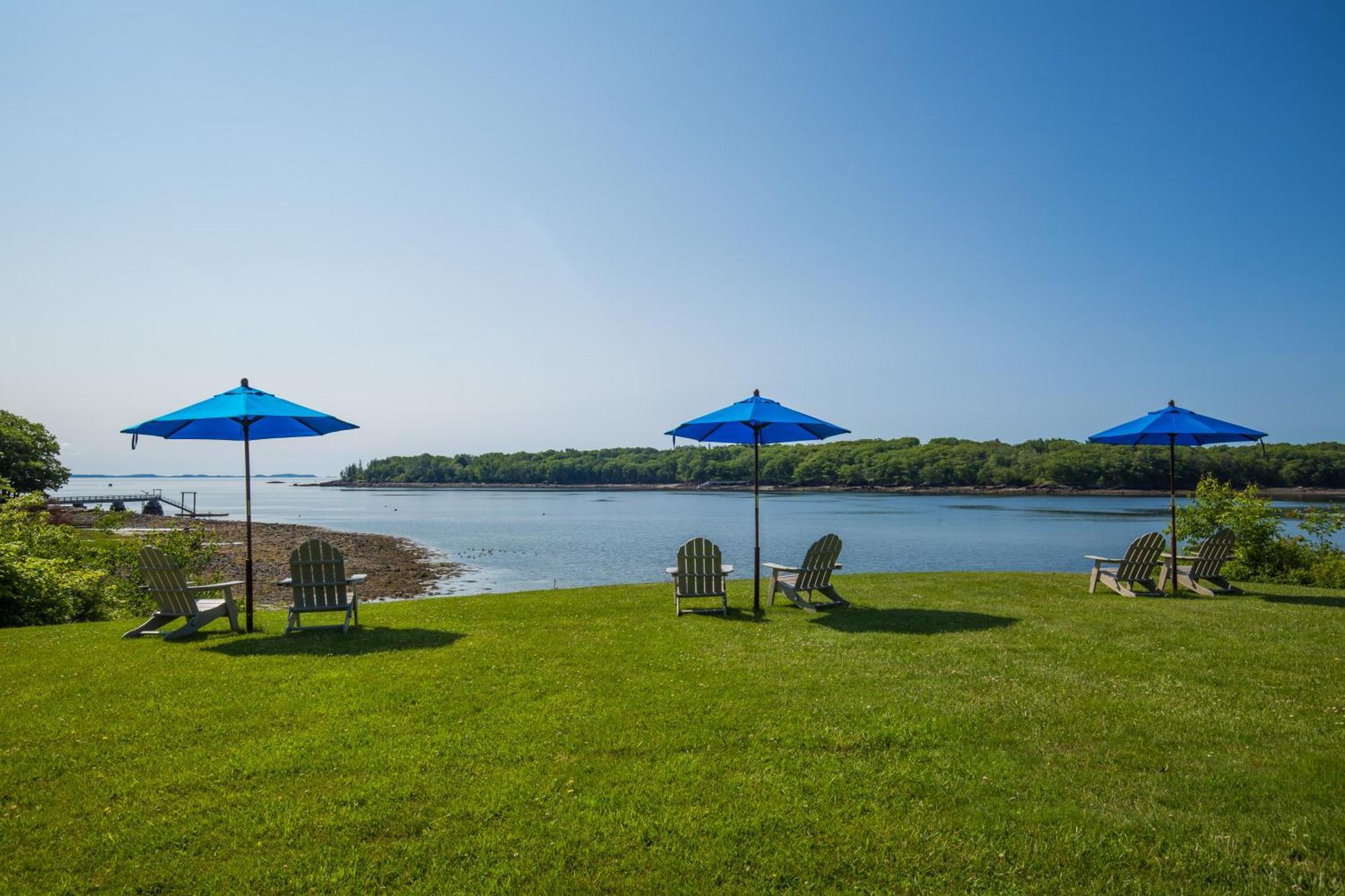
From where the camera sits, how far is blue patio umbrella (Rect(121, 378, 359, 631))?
27.9 feet

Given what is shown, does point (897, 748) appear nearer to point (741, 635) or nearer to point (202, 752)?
point (741, 635)

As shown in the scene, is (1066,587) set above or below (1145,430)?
below

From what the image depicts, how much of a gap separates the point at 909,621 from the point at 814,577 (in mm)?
1568

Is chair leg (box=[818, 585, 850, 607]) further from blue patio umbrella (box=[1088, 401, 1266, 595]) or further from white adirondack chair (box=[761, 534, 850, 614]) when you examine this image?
blue patio umbrella (box=[1088, 401, 1266, 595])

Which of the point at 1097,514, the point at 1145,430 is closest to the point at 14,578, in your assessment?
the point at 1145,430

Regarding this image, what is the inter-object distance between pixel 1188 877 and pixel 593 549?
3570 centimetres

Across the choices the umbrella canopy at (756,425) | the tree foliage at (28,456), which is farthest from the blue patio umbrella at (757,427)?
the tree foliage at (28,456)

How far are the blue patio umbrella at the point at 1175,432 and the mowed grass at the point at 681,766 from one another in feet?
13.2

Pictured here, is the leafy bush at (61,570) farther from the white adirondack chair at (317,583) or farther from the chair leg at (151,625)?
the white adirondack chair at (317,583)

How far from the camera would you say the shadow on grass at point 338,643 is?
25.1 ft

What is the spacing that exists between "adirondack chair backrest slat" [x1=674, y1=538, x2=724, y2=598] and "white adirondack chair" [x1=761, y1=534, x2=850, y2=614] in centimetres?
79

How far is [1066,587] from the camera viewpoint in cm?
1209

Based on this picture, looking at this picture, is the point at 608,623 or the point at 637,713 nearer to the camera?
the point at 637,713

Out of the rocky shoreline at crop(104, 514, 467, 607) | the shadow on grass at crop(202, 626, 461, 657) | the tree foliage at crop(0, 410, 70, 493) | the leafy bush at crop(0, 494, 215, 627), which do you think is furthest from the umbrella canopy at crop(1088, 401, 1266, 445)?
the tree foliage at crop(0, 410, 70, 493)
